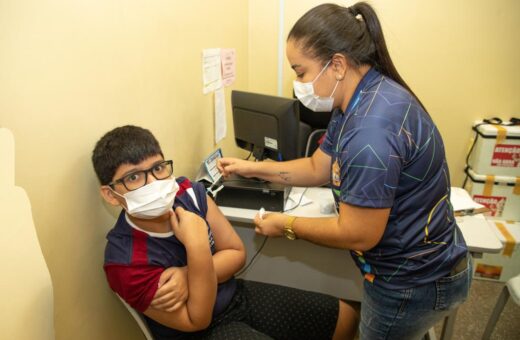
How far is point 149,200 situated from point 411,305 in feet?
2.68

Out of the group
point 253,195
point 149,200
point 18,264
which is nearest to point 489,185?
point 253,195

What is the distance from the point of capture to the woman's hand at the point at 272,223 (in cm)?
121

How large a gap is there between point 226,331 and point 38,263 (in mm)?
597

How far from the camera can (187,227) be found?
3.34 feet

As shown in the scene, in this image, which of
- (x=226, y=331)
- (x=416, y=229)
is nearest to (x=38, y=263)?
(x=226, y=331)

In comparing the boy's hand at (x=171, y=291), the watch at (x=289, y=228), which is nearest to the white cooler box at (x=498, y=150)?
Answer: the watch at (x=289, y=228)

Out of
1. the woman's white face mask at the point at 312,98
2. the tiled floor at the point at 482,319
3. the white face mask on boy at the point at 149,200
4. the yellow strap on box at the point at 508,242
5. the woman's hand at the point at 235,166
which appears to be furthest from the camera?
the yellow strap on box at the point at 508,242

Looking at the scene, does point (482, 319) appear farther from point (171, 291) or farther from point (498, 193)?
point (171, 291)

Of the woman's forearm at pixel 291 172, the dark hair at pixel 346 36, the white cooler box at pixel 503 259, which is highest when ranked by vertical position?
the dark hair at pixel 346 36

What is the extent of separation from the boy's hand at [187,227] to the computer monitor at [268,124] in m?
0.67

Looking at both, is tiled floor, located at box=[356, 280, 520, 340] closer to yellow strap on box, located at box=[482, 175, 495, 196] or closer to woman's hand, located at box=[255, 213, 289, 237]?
yellow strap on box, located at box=[482, 175, 495, 196]

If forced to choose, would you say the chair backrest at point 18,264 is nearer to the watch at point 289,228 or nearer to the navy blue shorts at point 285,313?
the navy blue shorts at point 285,313

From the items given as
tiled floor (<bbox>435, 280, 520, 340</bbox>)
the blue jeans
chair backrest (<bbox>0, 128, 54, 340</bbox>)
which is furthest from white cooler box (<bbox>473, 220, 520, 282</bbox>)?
chair backrest (<bbox>0, 128, 54, 340</bbox>)

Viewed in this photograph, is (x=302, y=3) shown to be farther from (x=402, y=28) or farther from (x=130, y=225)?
(x=130, y=225)
